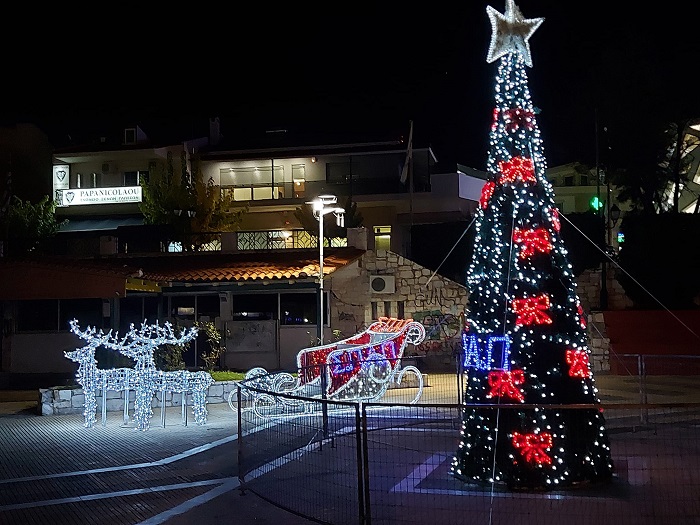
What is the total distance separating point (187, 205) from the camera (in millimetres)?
31141

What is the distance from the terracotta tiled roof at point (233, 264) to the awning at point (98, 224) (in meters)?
10.9

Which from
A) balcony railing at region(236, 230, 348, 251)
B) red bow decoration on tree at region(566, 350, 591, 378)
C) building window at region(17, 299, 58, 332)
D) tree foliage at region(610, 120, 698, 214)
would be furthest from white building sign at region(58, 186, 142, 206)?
red bow decoration on tree at region(566, 350, 591, 378)

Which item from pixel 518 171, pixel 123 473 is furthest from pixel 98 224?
pixel 518 171

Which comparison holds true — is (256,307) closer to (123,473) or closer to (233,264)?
(233,264)

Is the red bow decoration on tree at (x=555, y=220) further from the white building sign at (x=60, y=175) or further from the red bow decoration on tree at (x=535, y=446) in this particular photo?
the white building sign at (x=60, y=175)

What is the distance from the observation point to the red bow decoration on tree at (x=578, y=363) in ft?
27.1

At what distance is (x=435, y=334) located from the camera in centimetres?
2244

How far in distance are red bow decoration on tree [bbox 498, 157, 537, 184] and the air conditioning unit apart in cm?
1436

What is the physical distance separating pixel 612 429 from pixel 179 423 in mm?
7406

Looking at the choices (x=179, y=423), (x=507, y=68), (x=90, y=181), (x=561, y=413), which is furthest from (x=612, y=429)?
(x=90, y=181)

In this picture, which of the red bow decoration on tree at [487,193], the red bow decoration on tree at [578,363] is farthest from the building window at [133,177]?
the red bow decoration on tree at [578,363]

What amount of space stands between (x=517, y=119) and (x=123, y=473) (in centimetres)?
648

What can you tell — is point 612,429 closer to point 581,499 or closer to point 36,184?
point 581,499

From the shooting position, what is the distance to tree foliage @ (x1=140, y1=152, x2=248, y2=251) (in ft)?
102
